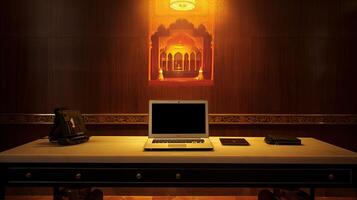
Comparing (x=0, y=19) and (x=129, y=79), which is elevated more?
(x=0, y=19)

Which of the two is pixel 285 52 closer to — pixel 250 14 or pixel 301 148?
pixel 250 14

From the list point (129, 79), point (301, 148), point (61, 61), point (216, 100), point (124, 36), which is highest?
point (124, 36)

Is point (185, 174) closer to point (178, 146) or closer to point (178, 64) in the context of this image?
point (178, 146)

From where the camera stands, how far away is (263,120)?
9.34 feet

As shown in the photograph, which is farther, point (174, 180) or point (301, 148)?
point (301, 148)

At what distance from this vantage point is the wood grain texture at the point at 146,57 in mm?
2824

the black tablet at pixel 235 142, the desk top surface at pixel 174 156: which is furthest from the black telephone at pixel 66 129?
the black tablet at pixel 235 142

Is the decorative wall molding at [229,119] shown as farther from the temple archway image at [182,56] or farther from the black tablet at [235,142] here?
the black tablet at [235,142]

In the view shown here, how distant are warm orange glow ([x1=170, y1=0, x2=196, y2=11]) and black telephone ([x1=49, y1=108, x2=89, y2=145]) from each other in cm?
145

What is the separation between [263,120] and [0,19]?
2.96m

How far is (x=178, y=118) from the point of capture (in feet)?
6.68

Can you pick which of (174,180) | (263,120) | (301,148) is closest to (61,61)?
(174,180)

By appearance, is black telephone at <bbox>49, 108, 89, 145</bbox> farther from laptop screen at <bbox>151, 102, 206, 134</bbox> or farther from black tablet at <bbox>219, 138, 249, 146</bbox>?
black tablet at <bbox>219, 138, 249, 146</bbox>

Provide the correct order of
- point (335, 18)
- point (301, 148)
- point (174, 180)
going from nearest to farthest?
point (174, 180), point (301, 148), point (335, 18)
